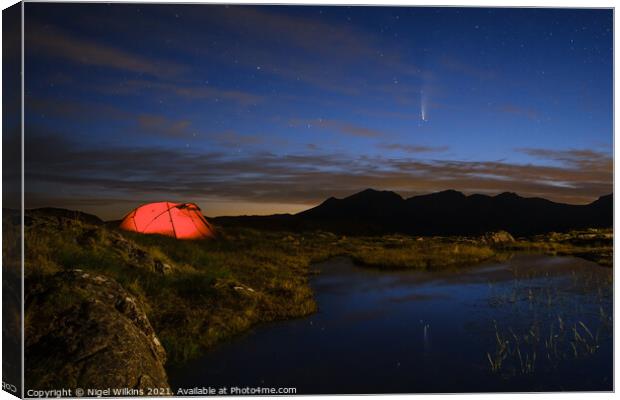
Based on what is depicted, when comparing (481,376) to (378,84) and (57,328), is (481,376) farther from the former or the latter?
(57,328)

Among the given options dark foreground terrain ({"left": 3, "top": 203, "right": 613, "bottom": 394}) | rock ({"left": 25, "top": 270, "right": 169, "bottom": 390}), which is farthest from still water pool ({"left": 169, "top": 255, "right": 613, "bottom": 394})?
rock ({"left": 25, "top": 270, "right": 169, "bottom": 390})

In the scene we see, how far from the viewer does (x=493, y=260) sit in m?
8.83

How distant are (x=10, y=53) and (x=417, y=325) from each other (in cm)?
561

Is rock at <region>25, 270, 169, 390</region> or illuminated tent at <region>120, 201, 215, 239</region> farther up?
illuminated tent at <region>120, 201, 215, 239</region>

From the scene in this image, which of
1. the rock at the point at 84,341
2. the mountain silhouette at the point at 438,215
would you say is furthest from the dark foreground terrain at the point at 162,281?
the mountain silhouette at the point at 438,215

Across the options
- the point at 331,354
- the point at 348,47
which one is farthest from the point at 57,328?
the point at 348,47

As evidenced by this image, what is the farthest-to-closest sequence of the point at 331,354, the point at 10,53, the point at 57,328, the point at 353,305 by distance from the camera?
the point at 353,305, the point at 331,354, the point at 10,53, the point at 57,328

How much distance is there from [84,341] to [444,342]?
403 centimetres

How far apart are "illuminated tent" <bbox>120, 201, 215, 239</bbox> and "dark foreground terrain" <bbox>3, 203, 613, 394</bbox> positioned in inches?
11.3

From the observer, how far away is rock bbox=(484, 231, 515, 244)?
8.63m

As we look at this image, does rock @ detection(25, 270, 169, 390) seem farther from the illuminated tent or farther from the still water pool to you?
the illuminated tent

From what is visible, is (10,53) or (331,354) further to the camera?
(331,354)

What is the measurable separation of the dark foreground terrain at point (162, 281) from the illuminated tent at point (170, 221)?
0.94 feet

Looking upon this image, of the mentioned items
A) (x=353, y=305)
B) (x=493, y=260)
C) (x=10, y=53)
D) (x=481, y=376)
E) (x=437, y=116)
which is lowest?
(x=481, y=376)
